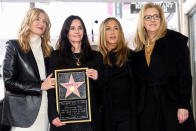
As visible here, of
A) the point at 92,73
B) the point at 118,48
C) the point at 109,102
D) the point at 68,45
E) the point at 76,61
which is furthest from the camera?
the point at 118,48

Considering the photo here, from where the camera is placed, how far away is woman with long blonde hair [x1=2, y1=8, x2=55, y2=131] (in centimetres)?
265

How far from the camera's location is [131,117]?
291 centimetres

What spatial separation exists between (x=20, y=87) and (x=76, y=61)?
0.62 meters

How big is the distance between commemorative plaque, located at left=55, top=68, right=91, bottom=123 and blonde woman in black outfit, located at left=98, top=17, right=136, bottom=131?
0.43 m

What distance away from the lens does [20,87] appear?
8.68ft

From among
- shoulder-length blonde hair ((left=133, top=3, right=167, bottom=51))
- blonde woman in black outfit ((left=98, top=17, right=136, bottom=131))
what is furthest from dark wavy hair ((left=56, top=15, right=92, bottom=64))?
shoulder-length blonde hair ((left=133, top=3, right=167, bottom=51))

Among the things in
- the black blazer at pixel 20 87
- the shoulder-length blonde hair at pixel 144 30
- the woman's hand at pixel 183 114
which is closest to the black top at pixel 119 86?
the shoulder-length blonde hair at pixel 144 30

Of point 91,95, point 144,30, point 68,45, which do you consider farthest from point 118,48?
point 91,95

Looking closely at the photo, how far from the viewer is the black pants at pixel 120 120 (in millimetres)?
2885

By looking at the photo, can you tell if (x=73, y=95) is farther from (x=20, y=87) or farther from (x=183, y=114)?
(x=183, y=114)

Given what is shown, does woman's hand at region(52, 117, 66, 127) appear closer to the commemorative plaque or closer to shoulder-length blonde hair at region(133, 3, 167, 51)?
the commemorative plaque

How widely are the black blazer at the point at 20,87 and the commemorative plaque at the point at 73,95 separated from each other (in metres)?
0.27

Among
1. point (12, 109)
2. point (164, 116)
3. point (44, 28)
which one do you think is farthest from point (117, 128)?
point (44, 28)

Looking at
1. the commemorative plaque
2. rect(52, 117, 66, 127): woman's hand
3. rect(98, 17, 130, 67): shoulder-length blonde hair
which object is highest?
rect(98, 17, 130, 67): shoulder-length blonde hair
